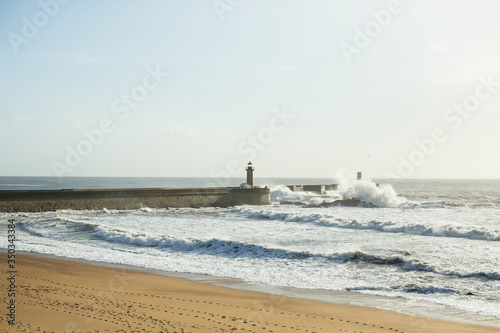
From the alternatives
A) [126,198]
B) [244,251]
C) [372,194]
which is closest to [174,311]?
[244,251]

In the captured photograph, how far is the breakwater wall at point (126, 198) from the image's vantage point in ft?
77.8

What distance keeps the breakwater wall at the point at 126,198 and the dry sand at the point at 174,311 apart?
17.0m

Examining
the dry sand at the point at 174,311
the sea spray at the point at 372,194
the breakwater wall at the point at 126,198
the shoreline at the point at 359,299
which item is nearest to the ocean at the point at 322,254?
the shoreline at the point at 359,299

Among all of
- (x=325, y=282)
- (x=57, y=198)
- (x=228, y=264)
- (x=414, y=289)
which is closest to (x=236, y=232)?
(x=228, y=264)

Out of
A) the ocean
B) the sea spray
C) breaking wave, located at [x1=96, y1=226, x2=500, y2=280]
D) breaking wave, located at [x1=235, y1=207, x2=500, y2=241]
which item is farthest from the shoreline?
the sea spray

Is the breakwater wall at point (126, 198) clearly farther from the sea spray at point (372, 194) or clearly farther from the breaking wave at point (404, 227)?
the breaking wave at point (404, 227)

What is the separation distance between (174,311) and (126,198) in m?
21.3

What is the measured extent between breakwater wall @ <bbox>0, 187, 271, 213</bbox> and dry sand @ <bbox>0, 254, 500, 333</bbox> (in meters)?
17.0

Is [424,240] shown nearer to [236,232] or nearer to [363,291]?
[236,232]

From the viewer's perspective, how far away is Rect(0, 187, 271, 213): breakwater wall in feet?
77.8

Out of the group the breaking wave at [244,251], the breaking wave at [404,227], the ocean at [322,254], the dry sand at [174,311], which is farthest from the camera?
the breaking wave at [404,227]

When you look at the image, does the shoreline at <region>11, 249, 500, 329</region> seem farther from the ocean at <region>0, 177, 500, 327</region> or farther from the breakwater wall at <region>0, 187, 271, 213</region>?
the breakwater wall at <region>0, 187, 271, 213</region>

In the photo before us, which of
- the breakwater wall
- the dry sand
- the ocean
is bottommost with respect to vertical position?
the ocean

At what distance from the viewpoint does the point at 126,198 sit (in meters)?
26.7
